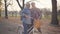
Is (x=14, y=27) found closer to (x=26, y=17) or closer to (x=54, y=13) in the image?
(x=26, y=17)

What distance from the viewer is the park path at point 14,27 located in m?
1.63

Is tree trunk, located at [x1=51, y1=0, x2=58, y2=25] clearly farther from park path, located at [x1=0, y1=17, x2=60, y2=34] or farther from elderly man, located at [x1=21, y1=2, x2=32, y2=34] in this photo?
elderly man, located at [x1=21, y1=2, x2=32, y2=34]

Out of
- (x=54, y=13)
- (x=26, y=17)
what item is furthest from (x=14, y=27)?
(x=54, y=13)

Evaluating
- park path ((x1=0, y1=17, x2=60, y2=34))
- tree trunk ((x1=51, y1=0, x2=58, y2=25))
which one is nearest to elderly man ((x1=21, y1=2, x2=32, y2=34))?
park path ((x1=0, y1=17, x2=60, y2=34))

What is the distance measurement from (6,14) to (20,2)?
0.79ft

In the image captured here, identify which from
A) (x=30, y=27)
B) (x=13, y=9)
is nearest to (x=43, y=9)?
(x=30, y=27)

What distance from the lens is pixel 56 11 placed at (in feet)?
5.32

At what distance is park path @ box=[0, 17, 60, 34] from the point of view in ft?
5.33

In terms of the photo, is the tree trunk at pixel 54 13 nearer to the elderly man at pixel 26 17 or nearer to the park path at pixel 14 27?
the park path at pixel 14 27

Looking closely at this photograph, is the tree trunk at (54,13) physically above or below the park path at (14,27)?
above

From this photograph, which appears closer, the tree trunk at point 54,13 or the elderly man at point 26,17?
the tree trunk at point 54,13

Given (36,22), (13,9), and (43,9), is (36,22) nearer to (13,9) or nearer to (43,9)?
(43,9)

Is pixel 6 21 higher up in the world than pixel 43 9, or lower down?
lower down

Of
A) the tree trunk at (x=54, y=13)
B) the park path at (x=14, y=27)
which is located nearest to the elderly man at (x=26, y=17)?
the park path at (x=14, y=27)
